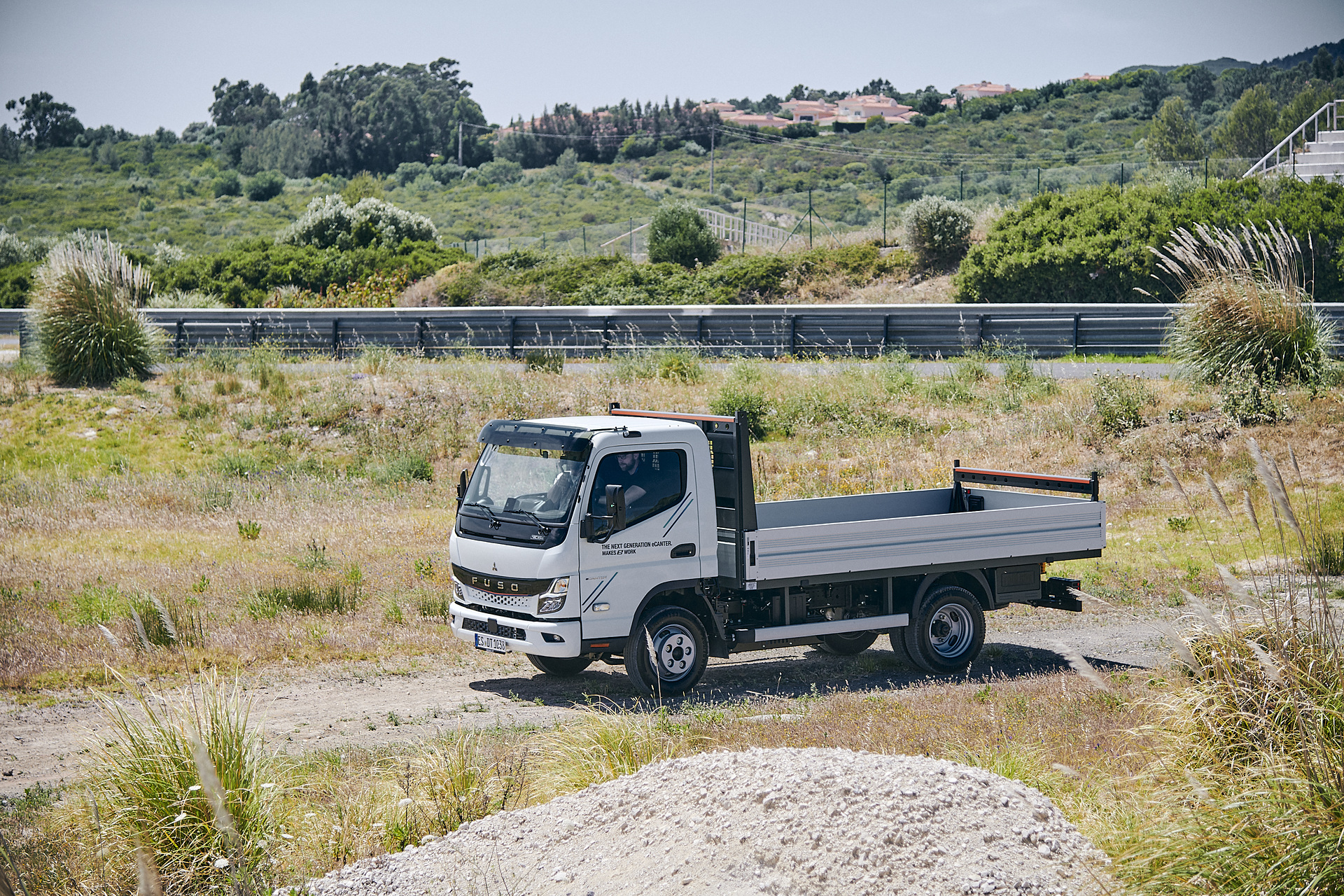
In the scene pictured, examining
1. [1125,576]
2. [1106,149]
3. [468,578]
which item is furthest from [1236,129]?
[468,578]

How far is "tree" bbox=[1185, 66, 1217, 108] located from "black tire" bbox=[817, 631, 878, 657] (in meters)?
97.7

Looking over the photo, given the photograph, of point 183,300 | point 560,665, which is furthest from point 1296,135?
point 560,665

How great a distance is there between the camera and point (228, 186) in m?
83.2

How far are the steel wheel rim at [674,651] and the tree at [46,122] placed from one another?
4639 inches

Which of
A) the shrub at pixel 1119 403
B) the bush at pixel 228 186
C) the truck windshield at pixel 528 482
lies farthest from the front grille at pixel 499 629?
the bush at pixel 228 186

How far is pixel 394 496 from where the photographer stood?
61.0ft

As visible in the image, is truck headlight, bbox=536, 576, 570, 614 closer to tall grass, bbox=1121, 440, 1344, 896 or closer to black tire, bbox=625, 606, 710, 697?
black tire, bbox=625, 606, 710, 697

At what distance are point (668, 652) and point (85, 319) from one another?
19342 millimetres

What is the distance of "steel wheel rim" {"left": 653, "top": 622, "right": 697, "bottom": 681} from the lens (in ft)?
31.9

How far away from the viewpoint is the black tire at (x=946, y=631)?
418 inches

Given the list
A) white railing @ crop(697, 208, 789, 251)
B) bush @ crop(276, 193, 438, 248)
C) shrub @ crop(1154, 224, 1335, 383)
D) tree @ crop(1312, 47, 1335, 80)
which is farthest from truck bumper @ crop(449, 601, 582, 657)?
tree @ crop(1312, 47, 1335, 80)

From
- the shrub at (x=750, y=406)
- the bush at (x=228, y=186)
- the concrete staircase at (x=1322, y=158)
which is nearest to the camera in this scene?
the shrub at (x=750, y=406)

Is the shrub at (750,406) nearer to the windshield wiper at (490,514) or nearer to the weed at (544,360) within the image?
the weed at (544,360)

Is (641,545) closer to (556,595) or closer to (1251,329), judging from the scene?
(556,595)
